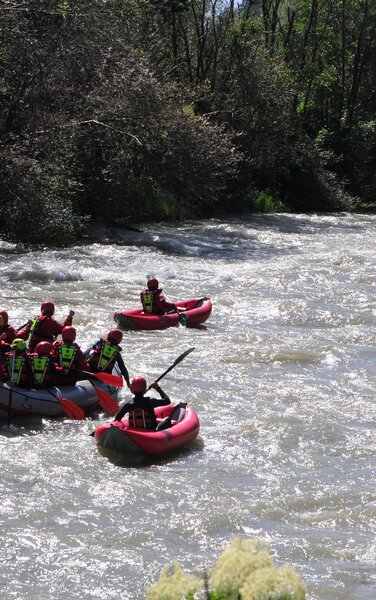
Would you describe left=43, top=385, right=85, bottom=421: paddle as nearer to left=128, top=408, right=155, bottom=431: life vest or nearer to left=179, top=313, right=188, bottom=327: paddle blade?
left=128, top=408, right=155, bottom=431: life vest

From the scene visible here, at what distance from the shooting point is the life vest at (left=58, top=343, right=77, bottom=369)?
946 cm

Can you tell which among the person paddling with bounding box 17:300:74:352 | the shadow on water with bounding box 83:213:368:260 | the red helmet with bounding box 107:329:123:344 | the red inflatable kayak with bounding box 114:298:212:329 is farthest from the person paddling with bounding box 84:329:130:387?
the shadow on water with bounding box 83:213:368:260

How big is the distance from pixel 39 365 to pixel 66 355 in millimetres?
355

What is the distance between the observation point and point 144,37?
83.9ft

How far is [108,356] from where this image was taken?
9781 mm

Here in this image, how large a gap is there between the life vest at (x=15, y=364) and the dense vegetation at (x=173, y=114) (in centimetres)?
938

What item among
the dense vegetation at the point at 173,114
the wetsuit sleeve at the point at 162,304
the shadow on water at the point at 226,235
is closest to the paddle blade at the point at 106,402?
the wetsuit sleeve at the point at 162,304

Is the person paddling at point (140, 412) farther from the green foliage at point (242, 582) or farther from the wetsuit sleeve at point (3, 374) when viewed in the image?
the green foliage at point (242, 582)

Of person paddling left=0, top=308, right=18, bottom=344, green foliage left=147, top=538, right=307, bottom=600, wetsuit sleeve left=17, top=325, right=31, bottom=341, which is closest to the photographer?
green foliage left=147, top=538, right=307, bottom=600

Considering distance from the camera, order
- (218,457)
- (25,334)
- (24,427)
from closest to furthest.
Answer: (218,457) → (24,427) → (25,334)

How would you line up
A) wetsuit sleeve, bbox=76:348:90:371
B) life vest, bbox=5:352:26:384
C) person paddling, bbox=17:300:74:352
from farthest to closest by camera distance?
person paddling, bbox=17:300:74:352
wetsuit sleeve, bbox=76:348:90:371
life vest, bbox=5:352:26:384

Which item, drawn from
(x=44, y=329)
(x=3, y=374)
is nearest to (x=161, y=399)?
(x=3, y=374)

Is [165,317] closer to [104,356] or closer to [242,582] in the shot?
[104,356]

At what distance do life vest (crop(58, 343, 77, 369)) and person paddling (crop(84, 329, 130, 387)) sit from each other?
0.37m
